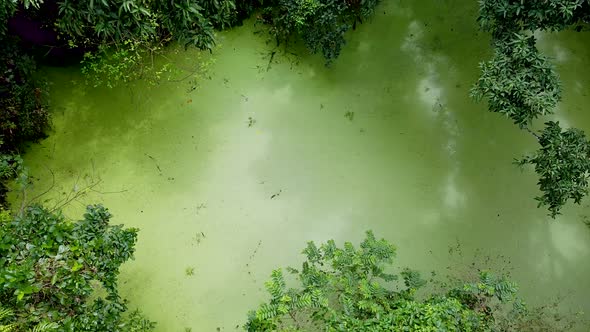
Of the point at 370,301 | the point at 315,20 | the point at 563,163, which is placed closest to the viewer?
the point at 370,301

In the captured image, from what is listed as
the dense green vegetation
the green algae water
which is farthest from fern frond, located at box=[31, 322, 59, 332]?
the green algae water

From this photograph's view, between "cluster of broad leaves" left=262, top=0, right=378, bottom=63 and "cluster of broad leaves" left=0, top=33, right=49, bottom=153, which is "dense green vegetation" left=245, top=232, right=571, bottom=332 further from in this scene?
"cluster of broad leaves" left=0, top=33, right=49, bottom=153

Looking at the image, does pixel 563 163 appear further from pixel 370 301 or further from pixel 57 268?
pixel 57 268

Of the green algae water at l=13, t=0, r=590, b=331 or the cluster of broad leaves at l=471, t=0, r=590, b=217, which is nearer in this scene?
the cluster of broad leaves at l=471, t=0, r=590, b=217

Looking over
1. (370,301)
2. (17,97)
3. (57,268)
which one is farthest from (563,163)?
(17,97)

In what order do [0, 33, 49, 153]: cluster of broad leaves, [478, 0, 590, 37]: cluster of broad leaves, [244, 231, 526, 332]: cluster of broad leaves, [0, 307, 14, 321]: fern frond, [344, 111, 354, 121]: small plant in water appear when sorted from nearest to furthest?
[0, 307, 14, 321]: fern frond → [244, 231, 526, 332]: cluster of broad leaves → [478, 0, 590, 37]: cluster of broad leaves → [0, 33, 49, 153]: cluster of broad leaves → [344, 111, 354, 121]: small plant in water
